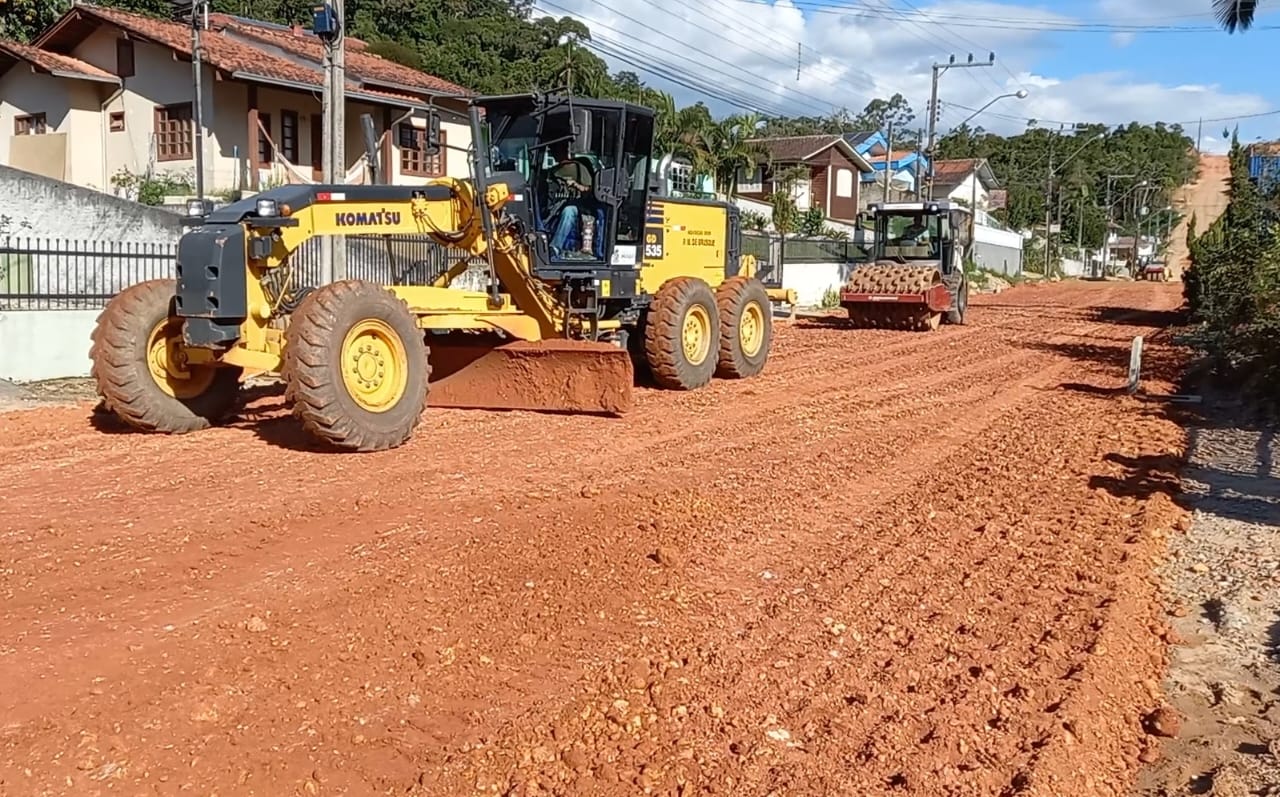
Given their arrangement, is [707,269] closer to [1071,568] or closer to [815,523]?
[815,523]

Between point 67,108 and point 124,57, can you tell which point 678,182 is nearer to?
point 124,57

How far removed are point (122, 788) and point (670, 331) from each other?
891cm

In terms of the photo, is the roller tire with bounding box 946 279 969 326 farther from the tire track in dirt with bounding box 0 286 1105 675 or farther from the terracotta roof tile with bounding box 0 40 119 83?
the terracotta roof tile with bounding box 0 40 119 83

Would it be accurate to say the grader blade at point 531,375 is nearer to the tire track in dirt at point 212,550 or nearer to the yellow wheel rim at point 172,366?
the tire track in dirt at point 212,550

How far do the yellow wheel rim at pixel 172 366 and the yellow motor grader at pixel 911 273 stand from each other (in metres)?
15.5

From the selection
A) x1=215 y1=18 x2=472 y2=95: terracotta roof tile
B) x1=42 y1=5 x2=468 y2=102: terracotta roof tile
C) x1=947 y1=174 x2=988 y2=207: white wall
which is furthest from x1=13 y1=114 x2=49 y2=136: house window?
x1=947 y1=174 x2=988 y2=207: white wall

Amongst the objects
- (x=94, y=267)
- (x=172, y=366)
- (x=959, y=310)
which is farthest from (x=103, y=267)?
(x=959, y=310)

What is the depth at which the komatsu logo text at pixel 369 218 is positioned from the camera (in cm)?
910

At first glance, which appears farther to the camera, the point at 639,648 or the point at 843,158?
the point at 843,158

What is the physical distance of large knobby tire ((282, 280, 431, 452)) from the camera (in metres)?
8.06

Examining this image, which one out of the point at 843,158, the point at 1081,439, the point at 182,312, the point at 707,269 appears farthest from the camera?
the point at 843,158

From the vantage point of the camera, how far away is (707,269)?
13.8 m

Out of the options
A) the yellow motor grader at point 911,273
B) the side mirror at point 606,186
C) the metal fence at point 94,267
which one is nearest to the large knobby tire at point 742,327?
the side mirror at point 606,186

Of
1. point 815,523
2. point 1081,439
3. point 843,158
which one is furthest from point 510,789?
point 843,158
